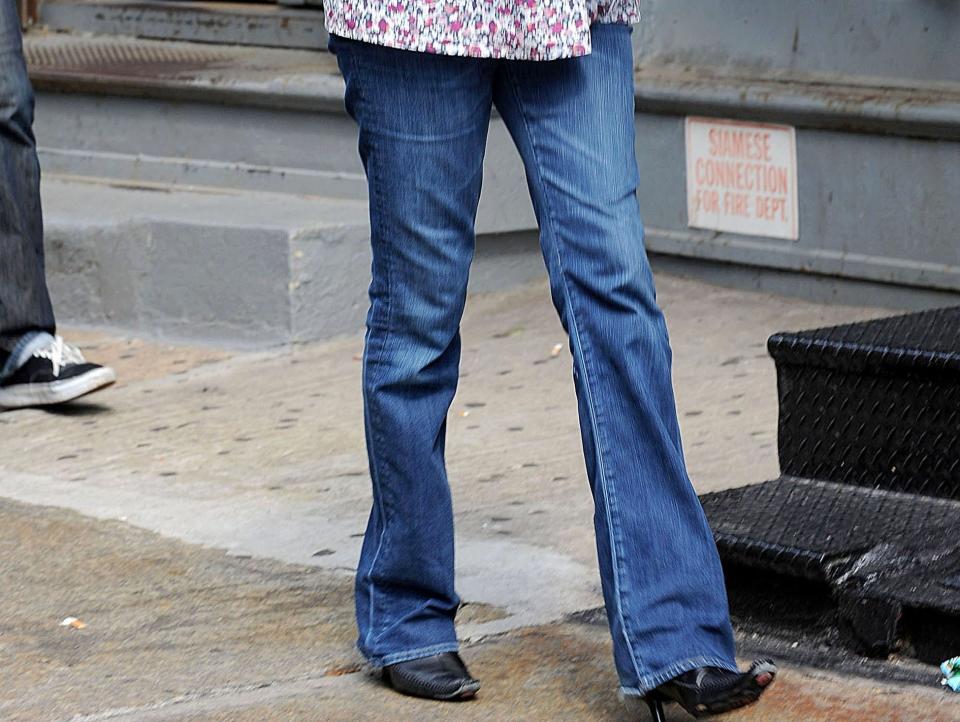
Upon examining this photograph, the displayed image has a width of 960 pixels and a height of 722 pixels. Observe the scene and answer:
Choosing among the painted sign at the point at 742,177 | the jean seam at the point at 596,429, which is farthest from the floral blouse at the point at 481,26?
the painted sign at the point at 742,177

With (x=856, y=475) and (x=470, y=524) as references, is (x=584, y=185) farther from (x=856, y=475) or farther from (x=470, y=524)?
(x=470, y=524)

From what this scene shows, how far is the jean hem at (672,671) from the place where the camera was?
2.64m

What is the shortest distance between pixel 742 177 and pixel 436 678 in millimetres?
3199

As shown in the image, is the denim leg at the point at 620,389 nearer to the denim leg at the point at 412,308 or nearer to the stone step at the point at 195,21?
the denim leg at the point at 412,308

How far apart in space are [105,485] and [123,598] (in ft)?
2.81

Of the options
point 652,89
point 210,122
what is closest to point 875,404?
point 652,89

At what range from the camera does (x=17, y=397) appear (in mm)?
4918

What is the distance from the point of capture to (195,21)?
22.2 ft

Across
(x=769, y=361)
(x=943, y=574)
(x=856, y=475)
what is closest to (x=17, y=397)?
(x=769, y=361)

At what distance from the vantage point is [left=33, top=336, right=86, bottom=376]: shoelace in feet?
16.1

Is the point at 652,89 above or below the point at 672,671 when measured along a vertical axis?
above

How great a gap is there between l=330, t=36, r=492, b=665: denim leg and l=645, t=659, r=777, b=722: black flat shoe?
401mm

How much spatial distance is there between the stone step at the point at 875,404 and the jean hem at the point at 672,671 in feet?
3.01

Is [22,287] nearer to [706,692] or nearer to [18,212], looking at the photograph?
[18,212]
